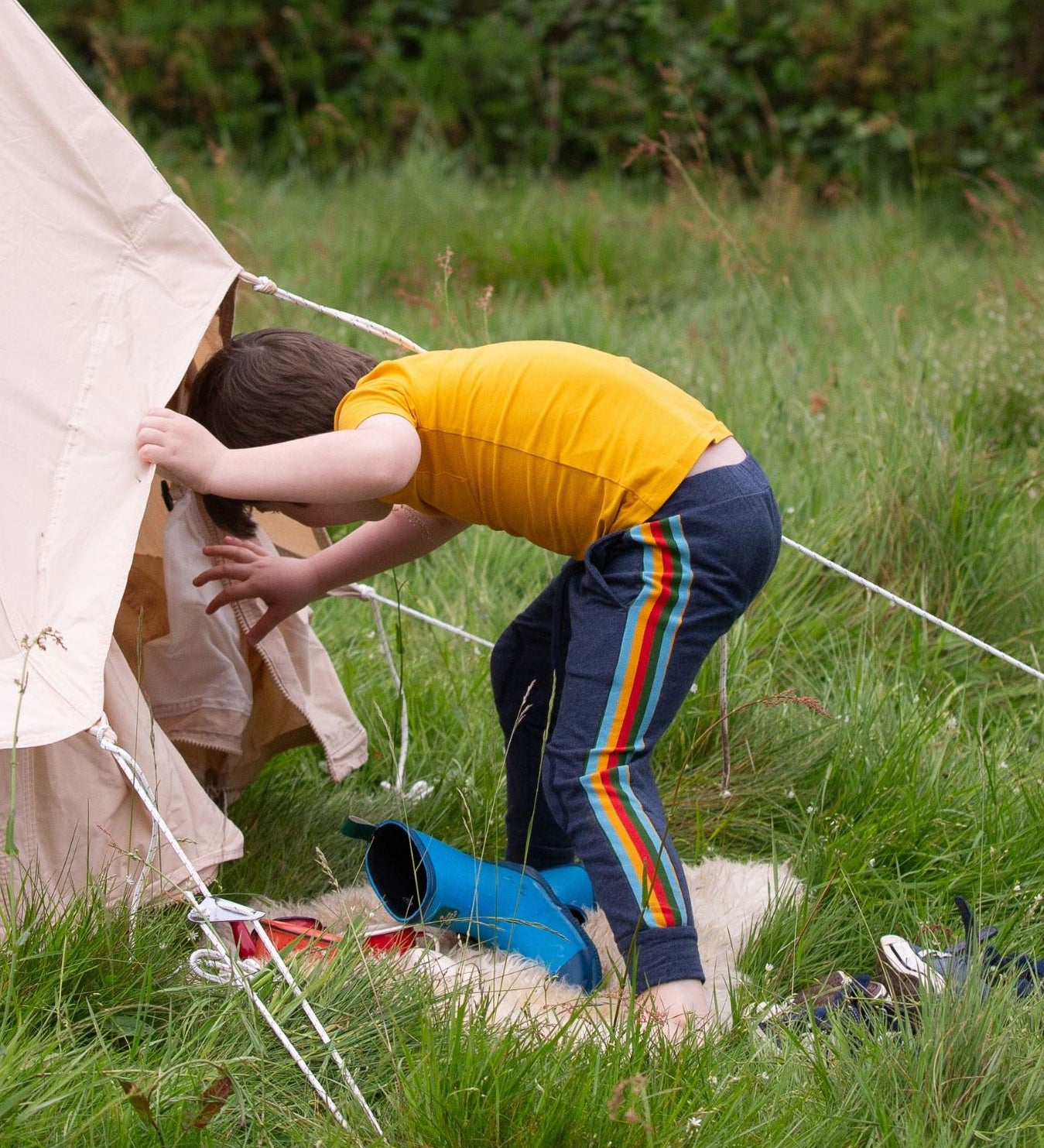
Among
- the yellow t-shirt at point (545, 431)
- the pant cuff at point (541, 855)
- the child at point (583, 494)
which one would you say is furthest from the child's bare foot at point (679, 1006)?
the yellow t-shirt at point (545, 431)

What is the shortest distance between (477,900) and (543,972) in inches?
6.3

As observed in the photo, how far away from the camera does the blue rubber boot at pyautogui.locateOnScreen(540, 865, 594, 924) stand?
89.8 inches

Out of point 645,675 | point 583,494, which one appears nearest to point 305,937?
point 645,675

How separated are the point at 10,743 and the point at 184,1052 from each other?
43 centimetres

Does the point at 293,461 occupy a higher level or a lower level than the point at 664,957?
higher

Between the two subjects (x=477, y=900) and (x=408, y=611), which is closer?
(x=477, y=900)

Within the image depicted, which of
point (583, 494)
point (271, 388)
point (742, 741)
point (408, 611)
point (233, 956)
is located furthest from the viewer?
point (408, 611)

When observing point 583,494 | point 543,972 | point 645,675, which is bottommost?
point 543,972

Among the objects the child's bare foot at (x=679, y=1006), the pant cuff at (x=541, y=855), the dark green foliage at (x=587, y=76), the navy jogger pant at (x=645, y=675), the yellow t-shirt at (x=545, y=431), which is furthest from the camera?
the dark green foliage at (x=587, y=76)

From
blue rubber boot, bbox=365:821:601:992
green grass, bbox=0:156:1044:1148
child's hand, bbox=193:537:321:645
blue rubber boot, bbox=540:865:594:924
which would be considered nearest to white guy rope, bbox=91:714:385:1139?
green grass, bbox=0:156:1044:1148

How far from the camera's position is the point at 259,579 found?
7.57 ft

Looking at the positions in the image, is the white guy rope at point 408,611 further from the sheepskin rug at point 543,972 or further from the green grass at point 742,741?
the sheepskin rug at point 543,972

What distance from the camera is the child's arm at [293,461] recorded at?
1.88 m

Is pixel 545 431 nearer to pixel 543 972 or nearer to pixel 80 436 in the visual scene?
pixel 80 436
